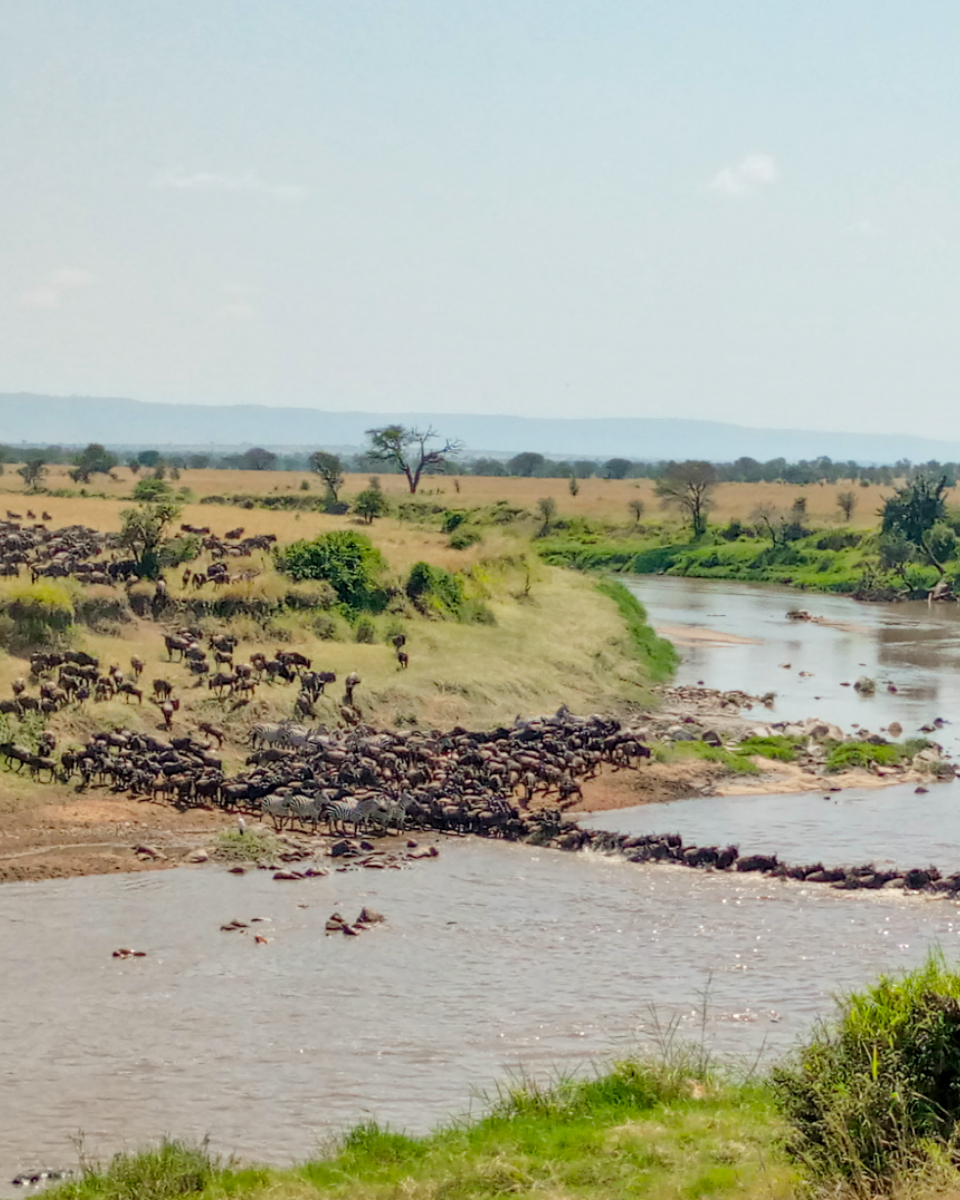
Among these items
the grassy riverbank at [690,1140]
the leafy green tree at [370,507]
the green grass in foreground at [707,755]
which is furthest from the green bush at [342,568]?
the leafy green tree at [370,507]

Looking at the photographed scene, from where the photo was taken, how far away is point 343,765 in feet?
78.6

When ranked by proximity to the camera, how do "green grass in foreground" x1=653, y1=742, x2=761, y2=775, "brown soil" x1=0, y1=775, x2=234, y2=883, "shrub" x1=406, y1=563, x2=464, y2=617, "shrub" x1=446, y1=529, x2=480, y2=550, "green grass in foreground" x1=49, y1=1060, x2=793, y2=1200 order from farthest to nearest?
"shrub" x1=446, y1=529, x2=480, y2=550 → "shrub" x1=406, y1=563, x2=464, y2=617 → "green grass in foreground" x1=653, y1=742, x2=761, y2=775 → "brown soil" x1=0, y1=775, x2=234, y2=883 → "green grass in foreground" x1=49, y1=1060, x2=793, y2=1200

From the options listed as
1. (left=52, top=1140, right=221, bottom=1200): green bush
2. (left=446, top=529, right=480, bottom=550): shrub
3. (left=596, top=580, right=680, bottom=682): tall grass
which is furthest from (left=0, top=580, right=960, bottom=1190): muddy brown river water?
(left=446, top=529, right=480, bottom=550): shrub

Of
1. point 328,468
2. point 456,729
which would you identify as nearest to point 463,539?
point 456,729

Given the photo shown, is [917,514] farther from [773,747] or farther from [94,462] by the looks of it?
[94,462]

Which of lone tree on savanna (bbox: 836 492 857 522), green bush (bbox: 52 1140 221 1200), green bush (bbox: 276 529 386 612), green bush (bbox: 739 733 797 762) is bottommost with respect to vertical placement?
green bush (bbox: 52 1140 221 1200)

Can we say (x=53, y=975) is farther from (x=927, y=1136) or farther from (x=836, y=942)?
(x=927, y=1136)

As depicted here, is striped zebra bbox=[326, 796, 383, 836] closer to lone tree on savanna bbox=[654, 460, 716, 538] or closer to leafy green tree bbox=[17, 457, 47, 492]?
lone tree on savanna bbox=[654, 460, 716, 538]

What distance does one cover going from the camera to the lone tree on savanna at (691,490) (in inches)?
3243

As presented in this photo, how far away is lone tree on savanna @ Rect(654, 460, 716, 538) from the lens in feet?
270

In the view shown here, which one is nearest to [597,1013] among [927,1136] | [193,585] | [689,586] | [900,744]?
[927,1136]

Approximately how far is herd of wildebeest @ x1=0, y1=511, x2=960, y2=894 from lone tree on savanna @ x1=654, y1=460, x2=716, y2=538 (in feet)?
Result: 177

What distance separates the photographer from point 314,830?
22141 mm

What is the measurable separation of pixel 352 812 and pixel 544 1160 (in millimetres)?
12245
